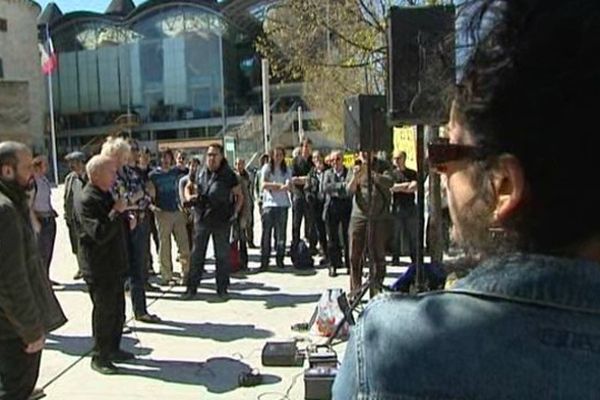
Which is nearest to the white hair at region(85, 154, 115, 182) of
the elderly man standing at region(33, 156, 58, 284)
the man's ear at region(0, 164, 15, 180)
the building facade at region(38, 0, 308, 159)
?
the man's ear at region(0, 164, 15, 180)

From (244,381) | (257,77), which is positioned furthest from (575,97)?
(257,77)

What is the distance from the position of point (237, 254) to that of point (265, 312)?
2620 millimetres

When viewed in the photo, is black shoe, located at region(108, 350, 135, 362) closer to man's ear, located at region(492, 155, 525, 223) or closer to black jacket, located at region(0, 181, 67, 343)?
black jacket, located at region(0, 181, 67, 343)

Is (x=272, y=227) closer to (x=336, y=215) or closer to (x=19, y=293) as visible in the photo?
(x=336, y=215)

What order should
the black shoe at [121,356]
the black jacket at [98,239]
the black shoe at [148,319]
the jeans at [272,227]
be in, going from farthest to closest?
the jeans at [272,227] → the black shoe at [148,319] → the black shoe at [121,356] → the black jacket at [98,239]

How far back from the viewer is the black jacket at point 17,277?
3408mm

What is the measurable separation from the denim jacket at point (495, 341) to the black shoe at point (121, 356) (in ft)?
16.9

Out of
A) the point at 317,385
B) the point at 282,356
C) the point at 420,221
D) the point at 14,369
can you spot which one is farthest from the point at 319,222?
the point at 14,369

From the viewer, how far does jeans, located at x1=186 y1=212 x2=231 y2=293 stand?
321 inches

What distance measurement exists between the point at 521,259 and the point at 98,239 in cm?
482

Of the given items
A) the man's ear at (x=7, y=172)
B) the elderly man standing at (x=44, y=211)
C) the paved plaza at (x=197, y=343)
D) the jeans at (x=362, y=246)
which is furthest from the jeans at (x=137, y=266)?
the man's ear at (x=7, y=172)

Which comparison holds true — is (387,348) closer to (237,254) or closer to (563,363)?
(563,363)

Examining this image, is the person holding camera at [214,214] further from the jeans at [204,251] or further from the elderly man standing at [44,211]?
the elderly man standing at [44,211]

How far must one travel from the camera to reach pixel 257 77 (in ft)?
202
